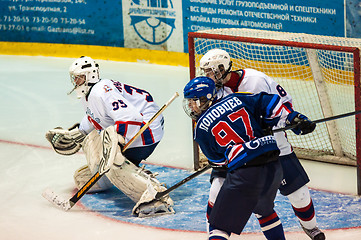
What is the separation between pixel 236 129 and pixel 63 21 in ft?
20.5

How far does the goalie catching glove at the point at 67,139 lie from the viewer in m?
5.29

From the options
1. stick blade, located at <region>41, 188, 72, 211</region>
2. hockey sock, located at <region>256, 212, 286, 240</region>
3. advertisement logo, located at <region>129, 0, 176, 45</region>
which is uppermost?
advertisement logo, located at <region>129, 0, 176, 45</region>

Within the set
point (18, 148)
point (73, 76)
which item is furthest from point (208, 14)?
point (73, 76)

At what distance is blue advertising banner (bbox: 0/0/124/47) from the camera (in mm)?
8883

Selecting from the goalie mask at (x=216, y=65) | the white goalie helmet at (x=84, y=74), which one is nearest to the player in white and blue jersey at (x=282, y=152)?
the goalie mask at (x=216, y=65)

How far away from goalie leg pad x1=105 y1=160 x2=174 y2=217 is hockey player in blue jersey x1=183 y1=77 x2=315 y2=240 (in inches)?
45.8

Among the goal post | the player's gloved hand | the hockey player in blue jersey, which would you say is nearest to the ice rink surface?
the goal post

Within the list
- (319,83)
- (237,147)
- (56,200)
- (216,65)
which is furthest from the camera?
(319,83)

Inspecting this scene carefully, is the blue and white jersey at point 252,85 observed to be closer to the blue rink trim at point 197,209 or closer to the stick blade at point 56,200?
the blue rink trim at point 197,209

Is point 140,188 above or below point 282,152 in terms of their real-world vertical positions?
below

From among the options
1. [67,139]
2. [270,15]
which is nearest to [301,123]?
[67,139]

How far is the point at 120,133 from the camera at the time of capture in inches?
181

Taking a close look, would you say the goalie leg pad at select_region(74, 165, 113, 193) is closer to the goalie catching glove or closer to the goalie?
the goalie

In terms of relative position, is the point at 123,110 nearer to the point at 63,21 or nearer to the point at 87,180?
the point at 87,180
